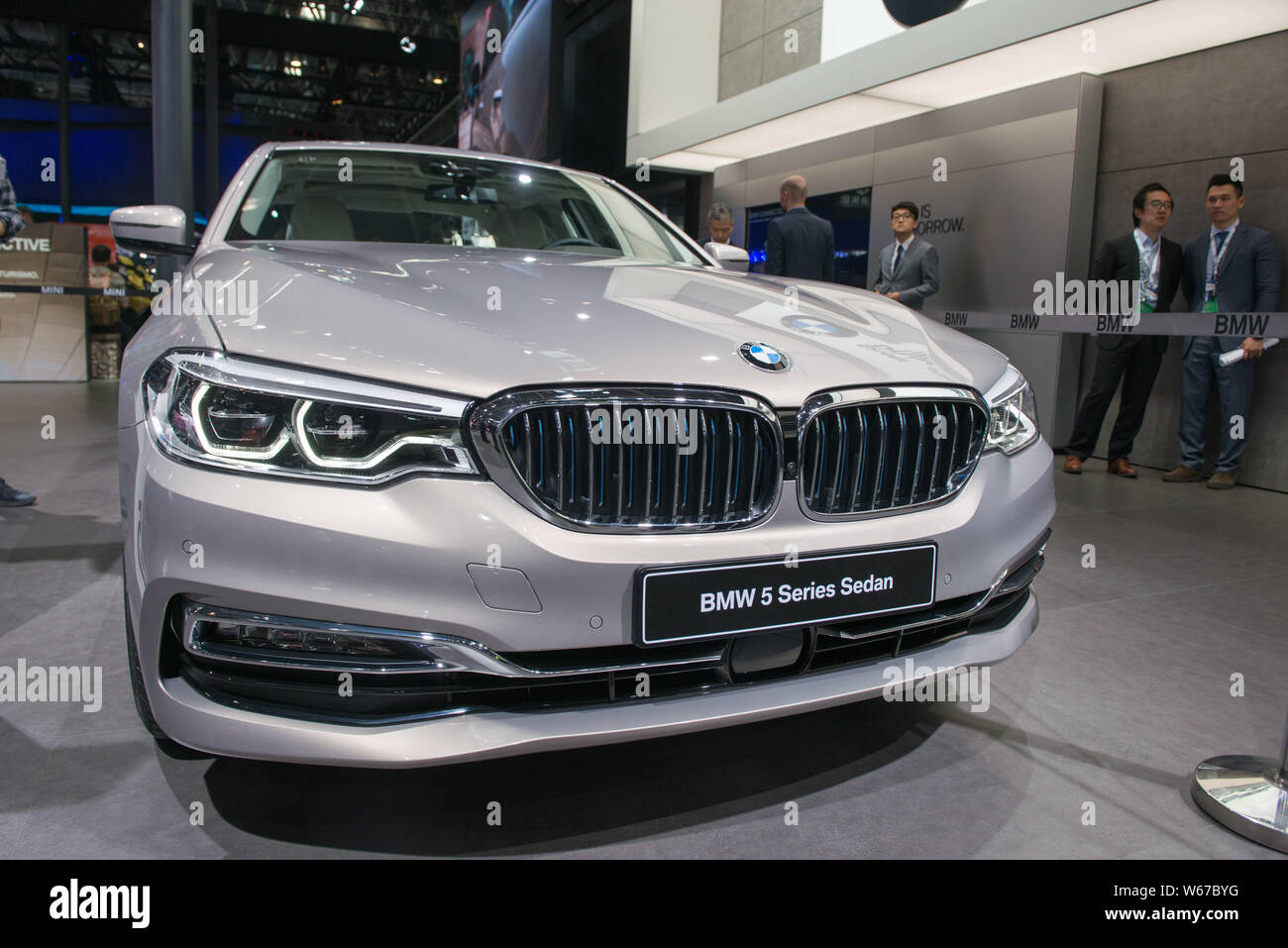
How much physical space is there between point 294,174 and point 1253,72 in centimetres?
519

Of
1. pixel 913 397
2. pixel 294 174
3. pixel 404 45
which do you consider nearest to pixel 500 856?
pixel 913 397

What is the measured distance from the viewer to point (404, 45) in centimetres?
1595

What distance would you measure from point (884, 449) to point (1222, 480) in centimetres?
460

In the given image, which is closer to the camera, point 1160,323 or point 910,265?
point 1160,323

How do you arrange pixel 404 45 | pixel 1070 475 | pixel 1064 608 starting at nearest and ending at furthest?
pixel 1064 608
pixel 1070 475
pixel 404 45

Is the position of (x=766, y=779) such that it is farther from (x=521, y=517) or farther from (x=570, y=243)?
(x=570, y=243)

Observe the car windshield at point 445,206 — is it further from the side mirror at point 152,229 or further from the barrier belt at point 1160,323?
the barrier belt at point 1160,323

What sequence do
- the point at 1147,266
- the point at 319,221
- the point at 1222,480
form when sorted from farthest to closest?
the point at 1147,266, the point at 1222,480, the point at 319,221

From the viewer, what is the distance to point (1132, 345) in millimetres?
5406

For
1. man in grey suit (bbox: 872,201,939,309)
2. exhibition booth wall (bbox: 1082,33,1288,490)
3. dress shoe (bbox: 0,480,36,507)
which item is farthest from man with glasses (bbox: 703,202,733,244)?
dress shoe (bbox: 0,480,36,507)

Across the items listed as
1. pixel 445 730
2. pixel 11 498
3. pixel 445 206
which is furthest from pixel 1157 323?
pixel 11 498

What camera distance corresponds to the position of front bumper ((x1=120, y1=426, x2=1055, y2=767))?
4.03 feet

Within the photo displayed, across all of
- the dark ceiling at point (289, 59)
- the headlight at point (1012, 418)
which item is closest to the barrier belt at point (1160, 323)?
the headlight at point (1012, 418)

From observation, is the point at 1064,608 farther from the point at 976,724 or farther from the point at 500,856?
the point at 500,856
